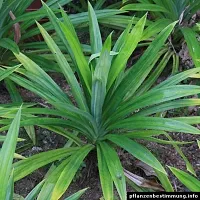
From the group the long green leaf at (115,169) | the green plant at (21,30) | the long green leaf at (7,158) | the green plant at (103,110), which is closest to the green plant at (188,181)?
the green plant at (103,110)

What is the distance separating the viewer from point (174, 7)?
125 inches

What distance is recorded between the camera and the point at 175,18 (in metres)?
3.22

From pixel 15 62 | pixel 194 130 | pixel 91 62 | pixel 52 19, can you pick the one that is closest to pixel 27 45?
pixel 15 62

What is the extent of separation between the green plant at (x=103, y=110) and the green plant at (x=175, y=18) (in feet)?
1.92

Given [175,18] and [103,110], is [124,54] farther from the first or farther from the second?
[175,18]

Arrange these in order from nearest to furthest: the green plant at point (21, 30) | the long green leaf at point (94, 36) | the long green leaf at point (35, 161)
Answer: the long green leaf at point (35, 161) → the long green leaf at point (94, 36) → the green plant at point (21, 30)

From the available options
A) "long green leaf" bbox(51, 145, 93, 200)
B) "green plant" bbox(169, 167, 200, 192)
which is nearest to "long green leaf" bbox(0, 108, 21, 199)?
"long green leaf" bbox(51, 145, 93, 200)

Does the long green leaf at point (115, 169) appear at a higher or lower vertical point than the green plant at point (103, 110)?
lower

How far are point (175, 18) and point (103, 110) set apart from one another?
118cm

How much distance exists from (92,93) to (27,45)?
1069 millimetres

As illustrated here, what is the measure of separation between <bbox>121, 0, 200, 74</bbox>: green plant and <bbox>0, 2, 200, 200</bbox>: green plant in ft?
1.92

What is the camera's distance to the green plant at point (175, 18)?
2.98m

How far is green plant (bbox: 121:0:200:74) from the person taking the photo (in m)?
2.98

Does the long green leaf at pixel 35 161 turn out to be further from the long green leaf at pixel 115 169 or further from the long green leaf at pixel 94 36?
the long green leaf at pixel 94 36
